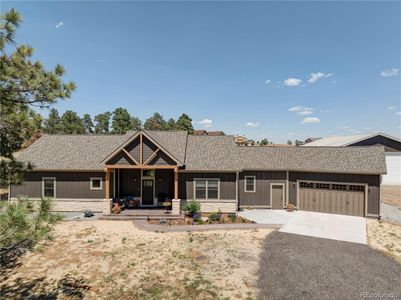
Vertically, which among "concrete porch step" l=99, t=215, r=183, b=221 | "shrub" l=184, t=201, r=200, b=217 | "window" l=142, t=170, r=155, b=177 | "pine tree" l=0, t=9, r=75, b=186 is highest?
"pine tree" l=0, t=9, r=75, b=186

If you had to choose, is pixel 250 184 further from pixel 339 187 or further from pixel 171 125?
pixel 171 125

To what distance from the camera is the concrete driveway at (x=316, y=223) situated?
46.3 ft

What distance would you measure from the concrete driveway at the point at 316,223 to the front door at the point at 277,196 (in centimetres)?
73

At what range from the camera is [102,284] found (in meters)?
8.91

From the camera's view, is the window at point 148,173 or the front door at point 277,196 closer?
the window at point 148,173

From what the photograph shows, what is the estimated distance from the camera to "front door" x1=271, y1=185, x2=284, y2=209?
66.1ft

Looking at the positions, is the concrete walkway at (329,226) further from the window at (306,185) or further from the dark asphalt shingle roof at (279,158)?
the dark asphalt shingle roof at (279,158)

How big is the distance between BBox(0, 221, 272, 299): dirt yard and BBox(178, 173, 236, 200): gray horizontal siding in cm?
438

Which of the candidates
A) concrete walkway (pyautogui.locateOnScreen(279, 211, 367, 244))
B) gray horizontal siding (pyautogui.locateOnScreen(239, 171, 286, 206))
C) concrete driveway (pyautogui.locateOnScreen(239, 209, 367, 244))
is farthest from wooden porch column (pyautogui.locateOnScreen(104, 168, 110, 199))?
concrete walkway (pyautogui.locateOnScreen(279, 211, 367, 244))

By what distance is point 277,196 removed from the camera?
66.2ft

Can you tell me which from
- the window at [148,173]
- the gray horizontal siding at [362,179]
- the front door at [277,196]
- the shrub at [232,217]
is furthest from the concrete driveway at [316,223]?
the window at [148,173]

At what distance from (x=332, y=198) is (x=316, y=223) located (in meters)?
3.71

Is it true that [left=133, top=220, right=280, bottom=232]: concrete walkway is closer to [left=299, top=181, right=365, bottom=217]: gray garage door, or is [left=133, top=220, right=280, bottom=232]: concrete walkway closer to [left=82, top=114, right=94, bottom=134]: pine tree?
[left=299, top=181, right=365, bottom=217]: gray garage door

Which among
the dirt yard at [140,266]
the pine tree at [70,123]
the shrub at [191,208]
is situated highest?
the pine tree at [70,123]
